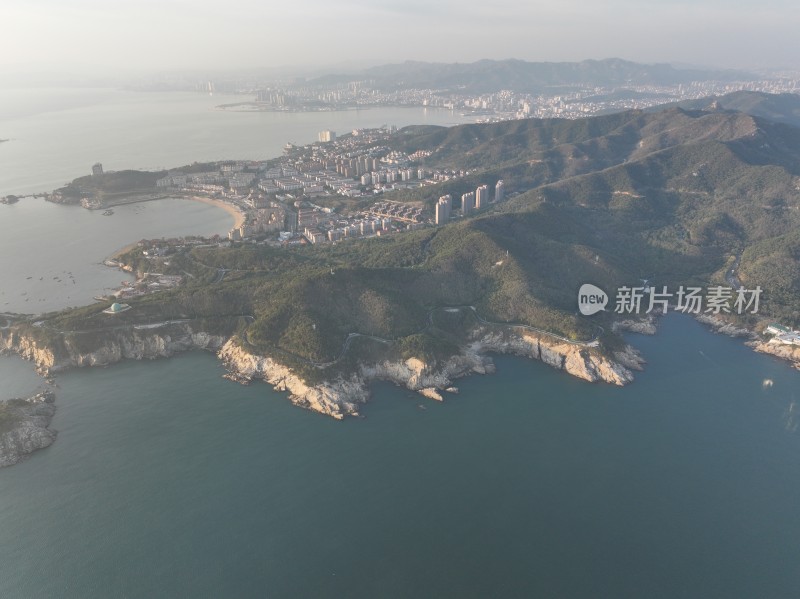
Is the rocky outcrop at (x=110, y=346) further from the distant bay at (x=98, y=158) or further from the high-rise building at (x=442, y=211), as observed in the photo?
the high-rise building at (x=442, y=211)

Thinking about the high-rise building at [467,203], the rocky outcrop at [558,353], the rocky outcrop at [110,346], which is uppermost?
the high-rise building at [467,203]

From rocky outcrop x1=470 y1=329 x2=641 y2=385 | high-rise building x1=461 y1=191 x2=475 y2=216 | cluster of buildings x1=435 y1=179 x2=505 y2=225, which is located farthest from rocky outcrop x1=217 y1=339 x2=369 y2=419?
high-rise building x1=461 y1=191 x2=475 y2=216

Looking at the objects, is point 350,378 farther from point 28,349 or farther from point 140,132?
point 140,132

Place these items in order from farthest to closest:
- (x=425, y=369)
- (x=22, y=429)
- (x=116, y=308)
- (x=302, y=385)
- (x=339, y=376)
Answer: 1. (x=116, y=308)
2. (x=425, y=369)
3. (x=339, y=376)
4. (x=302, y=385)
5. (x=22, y=429)

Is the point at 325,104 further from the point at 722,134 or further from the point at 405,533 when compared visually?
the point at 405,533

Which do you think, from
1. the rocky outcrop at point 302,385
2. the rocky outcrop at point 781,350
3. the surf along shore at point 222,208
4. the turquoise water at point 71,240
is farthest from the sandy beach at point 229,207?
the rocky outcrop at point 781,350

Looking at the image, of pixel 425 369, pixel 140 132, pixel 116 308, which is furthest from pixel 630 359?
pixel 140 132

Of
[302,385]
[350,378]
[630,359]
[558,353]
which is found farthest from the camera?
[630,359]
